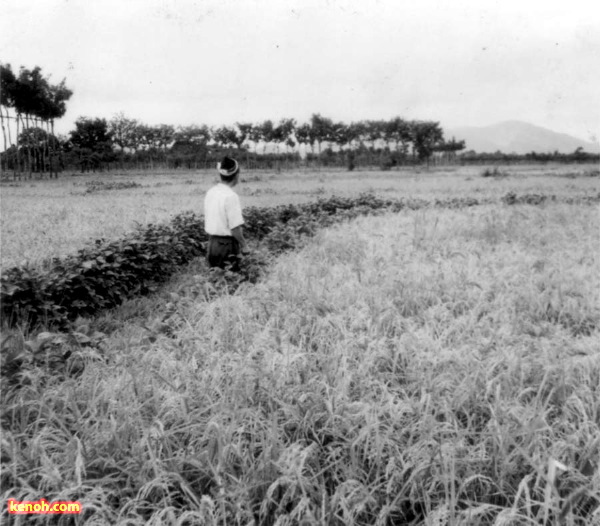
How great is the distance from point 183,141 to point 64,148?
12.3 metres

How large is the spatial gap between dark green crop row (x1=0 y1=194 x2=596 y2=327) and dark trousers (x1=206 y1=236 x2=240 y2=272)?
717 millimetres

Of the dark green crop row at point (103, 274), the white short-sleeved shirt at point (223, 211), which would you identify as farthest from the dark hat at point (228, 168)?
the dark green crop row at point (103, 274)

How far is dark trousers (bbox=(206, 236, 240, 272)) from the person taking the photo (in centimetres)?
554

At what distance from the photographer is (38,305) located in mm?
3934

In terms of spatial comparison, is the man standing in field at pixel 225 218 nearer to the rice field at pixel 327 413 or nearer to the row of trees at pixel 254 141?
the rice field at pixel 327 413

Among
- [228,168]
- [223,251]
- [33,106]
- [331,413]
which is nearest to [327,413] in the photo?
[331,413]

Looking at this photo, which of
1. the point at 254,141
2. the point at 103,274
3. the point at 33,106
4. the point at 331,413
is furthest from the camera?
the point at 254,141

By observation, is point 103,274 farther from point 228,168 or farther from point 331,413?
point 331,413

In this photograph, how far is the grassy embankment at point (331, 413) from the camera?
2092 millimetres

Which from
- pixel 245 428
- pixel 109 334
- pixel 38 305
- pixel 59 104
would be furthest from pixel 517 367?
pixel 59 104

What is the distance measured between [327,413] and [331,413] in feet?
0.35

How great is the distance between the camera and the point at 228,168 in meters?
5.29

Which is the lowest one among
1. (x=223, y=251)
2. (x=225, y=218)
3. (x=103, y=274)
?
(x=103, y=274)

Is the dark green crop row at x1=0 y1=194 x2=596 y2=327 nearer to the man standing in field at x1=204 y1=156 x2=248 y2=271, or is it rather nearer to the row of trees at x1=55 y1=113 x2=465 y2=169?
the man standing in field at x1=204 y1=156 x2=248 y2=271
